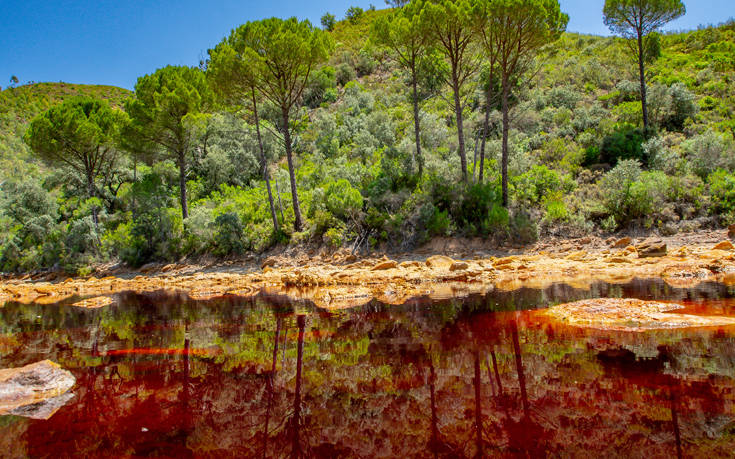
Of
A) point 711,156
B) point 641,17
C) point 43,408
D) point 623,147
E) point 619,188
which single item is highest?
point 641,17

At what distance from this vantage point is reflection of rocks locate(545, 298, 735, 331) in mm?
4695

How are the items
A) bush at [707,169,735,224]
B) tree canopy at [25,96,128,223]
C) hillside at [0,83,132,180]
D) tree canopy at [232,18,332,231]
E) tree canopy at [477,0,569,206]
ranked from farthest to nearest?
hillside at [0,83,132,180], tree canopy at [25,96,128,223], tree canopy at [232,18,332,231], tree canopy at [477,0,569,206], bush at [707,169,735,224]

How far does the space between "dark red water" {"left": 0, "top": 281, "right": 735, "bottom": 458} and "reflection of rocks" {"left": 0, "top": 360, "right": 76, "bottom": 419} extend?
15 cm

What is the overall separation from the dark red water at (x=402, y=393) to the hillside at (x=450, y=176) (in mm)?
9682

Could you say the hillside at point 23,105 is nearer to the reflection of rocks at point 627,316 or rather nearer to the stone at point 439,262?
the stone at point 439,262

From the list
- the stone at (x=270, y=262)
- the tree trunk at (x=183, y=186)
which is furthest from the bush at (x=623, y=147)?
the tree trunk at (x=183, y=186)

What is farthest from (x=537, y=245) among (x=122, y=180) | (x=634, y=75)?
(x=122, y=180)

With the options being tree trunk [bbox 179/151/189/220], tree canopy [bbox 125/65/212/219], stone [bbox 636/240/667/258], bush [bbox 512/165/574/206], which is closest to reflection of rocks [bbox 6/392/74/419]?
stone [bbox 636/240/667/258]

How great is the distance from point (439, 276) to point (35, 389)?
8752mm

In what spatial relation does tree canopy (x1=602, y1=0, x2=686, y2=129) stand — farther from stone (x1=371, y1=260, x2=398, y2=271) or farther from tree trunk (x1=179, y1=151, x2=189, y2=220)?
tree trunk (x1=179, y1=151, x2=189, y2=220)

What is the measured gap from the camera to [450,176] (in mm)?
16922

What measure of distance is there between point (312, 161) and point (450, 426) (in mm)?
22352

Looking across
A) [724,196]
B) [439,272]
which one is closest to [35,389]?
[439,272]

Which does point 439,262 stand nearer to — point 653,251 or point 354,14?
point 653,251
